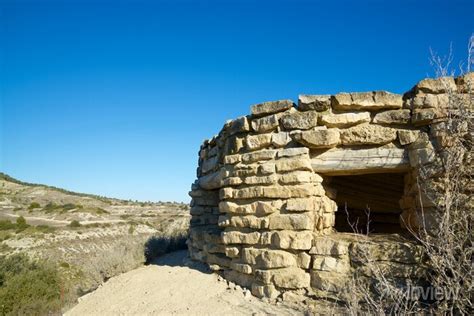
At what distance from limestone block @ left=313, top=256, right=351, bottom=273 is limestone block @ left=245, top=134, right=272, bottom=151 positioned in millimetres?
1501

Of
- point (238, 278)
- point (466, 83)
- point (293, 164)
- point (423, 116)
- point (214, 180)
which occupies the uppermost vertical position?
point (466, 83)

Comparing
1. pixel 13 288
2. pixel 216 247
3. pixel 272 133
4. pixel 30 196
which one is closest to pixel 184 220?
pixel 13 288

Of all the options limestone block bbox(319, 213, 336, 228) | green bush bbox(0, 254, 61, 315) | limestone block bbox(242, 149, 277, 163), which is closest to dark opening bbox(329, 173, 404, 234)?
limestone block bbox(319, 213, 336, 228)

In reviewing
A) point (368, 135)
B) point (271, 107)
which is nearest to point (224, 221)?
point (271, 107)

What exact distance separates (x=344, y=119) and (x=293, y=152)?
692mm

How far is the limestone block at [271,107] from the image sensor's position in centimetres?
411

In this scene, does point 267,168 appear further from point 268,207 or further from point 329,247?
point 329,247

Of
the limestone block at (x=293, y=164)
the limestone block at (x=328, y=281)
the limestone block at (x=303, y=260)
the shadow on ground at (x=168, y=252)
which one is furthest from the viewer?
the shadow on ground at (x=168, y=252)

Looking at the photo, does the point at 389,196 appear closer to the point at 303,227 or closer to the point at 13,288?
the point at 303,227

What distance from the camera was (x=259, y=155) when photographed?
4129 mm

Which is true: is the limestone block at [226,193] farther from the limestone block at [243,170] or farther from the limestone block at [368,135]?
the limestone block at [368,135]

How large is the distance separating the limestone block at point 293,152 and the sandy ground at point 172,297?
1.67 metres

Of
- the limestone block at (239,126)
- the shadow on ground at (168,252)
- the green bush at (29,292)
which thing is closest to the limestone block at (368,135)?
the limestone block at (239,126)

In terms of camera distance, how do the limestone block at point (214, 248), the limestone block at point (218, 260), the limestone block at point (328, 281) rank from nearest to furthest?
the limestone block at point (328, 281) → the limestone block at point (218, 260) → the limestone block at point (214, 248)
